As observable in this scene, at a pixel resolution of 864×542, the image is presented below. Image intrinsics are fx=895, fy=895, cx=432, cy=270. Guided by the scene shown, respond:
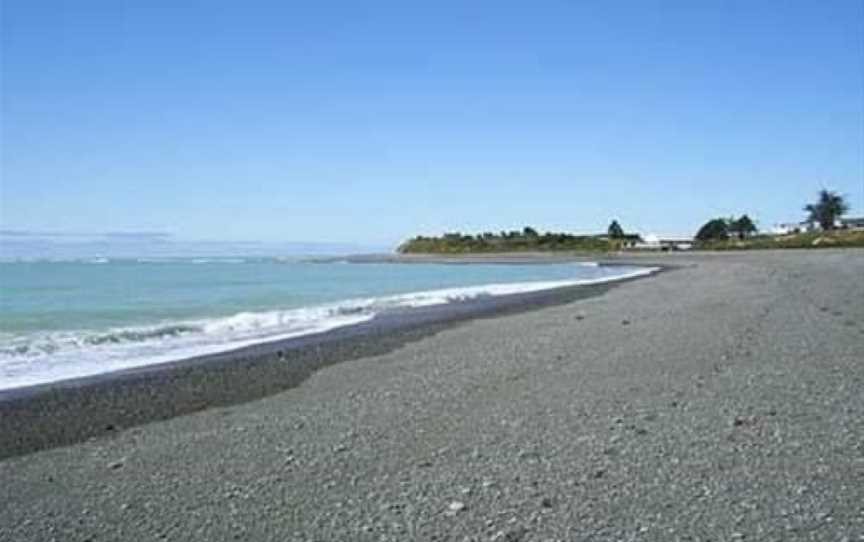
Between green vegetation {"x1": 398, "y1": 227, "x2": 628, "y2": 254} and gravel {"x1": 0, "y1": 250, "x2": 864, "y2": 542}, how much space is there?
126381 millimetres

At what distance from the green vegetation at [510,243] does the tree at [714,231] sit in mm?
13996

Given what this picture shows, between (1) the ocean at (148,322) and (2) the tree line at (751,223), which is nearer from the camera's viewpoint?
(1) the ocean at (148,322)

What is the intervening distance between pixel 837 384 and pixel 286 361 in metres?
9.52

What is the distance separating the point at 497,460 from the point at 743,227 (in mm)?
158801

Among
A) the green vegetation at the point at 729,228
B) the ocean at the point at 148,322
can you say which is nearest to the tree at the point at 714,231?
the green vegetation at the point at 729,228

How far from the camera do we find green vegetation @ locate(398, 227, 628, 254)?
149000 millimetres

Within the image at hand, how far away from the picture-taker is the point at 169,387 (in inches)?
539

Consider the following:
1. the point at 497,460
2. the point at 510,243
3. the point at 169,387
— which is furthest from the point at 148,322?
the point at 510,243

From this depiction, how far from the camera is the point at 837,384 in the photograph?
10.9 m

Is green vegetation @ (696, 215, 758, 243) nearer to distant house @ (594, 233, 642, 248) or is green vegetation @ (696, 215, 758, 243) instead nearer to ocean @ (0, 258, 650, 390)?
distant house @ (594, 233, 642, 248)

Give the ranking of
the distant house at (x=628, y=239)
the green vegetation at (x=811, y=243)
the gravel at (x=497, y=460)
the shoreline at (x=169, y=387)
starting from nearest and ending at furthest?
the gravel at (x=497, y=460) < the shoreline at (x=169, y=387) < the green vegetation at (x=811, y=243) < the distant house at (x=628, y=239)

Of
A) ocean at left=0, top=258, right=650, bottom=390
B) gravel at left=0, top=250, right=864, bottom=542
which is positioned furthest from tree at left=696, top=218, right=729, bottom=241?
gravel at left=0, top=250, right=864, bottom=542

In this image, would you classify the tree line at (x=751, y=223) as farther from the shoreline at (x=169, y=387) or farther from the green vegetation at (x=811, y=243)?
the shoreline at (x=169, y=387)

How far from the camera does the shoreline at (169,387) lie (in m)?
10.8
